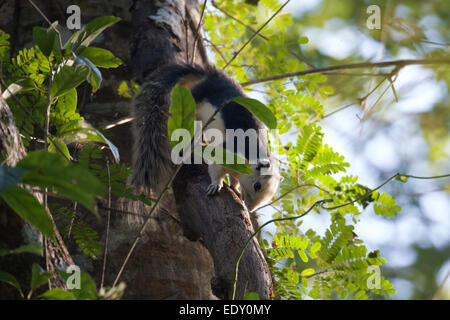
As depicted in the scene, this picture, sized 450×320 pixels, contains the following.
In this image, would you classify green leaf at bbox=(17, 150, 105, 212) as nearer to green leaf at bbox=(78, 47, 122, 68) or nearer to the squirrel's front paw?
green leaf at bbox=(78, 47, 122, 68)

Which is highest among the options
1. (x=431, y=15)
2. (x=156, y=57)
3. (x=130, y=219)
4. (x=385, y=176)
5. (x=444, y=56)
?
(x=156, y=57)

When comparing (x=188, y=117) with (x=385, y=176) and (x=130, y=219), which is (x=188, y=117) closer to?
(x=130, y=219)

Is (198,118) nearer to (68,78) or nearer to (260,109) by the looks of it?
(68,78)

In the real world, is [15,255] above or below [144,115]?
below

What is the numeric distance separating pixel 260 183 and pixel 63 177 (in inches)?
72.2

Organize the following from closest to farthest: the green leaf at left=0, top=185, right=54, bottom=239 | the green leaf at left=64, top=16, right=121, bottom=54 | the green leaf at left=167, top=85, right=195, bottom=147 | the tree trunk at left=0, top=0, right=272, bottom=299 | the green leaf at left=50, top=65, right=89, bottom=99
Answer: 1. the green leaf at left=0, top=185, right=54, bottom=239
2. the green leaf at left=167, top=85, right=195, bottom=147
3. the green leaf at left=50, top=65, right=89, bottom=99
4. the green leaf at left=64, top=16, right=121, bottom=54
5. the tree trunk at left=0, top=0, right=272, bottom=299

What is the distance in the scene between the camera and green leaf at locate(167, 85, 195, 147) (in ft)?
4.09

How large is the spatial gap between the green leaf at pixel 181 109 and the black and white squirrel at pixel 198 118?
0.74m

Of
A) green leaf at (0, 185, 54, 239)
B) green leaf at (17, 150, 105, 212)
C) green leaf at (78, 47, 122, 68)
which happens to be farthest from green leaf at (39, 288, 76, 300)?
green leaf at (78, 47, 122, 68)

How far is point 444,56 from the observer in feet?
7.09

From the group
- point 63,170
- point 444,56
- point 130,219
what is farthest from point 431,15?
point 63,170

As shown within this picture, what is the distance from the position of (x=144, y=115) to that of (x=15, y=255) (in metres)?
1.30

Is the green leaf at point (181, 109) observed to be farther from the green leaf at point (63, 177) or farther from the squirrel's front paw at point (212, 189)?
the squirrel's front paw at point (212, 189)

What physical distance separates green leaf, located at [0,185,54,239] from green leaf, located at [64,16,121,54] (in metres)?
0.77
